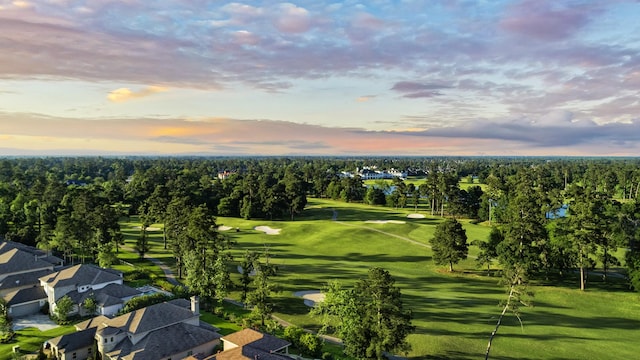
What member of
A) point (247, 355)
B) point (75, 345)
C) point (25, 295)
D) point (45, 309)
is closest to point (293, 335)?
point (247, 355)

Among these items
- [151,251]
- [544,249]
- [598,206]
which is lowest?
[151,251]

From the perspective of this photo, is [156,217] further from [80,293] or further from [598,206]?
[598,206]

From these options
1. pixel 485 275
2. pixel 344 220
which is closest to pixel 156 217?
pixel 344 220

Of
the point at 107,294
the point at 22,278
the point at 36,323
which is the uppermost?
the point at 107,294

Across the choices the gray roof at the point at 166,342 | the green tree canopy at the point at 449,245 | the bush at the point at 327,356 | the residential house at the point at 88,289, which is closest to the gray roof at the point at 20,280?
the residential house at the point at 88,289

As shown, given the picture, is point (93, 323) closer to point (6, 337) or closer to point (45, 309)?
point (6, 337)

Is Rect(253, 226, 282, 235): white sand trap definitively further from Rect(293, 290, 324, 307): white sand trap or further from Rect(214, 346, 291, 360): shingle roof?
Rect(214, 346, 291, 360): shingle roof
